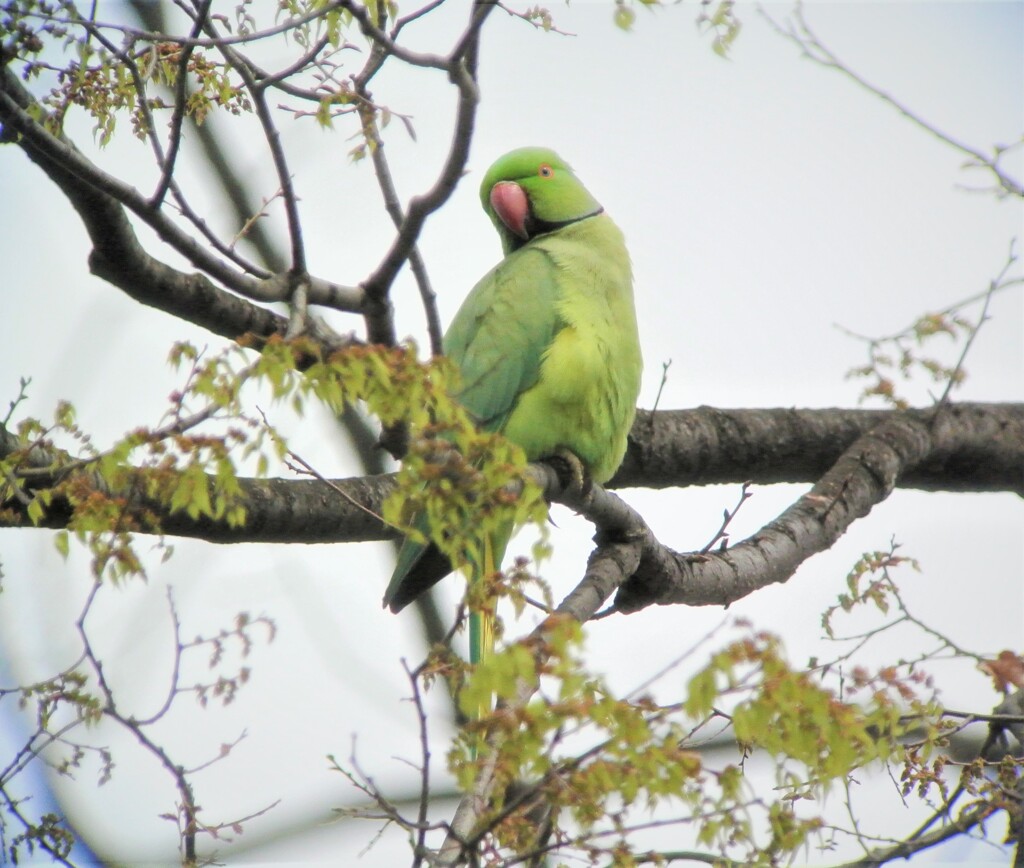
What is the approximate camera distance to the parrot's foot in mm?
3008

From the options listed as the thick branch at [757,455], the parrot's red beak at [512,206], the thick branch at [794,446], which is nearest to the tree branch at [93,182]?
the thick branch at [757,455]

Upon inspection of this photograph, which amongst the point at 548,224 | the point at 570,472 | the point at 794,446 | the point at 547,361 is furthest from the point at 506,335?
the point at 794,446

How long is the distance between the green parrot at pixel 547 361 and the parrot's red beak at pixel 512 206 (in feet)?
1.07

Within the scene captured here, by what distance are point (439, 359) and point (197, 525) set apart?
1.56m

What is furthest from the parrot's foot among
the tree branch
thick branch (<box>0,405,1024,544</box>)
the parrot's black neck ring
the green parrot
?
the parrot's black neck ring

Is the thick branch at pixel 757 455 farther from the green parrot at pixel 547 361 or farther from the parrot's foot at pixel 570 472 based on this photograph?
the parrot's foot at pixel 570 472

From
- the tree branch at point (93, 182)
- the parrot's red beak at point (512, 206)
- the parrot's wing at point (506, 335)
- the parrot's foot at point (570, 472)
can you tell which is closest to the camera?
the tree branch at point (93, 182)

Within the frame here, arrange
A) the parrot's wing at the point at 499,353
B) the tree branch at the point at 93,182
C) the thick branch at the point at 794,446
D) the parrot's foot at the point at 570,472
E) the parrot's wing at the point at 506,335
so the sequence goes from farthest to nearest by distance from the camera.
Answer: the thick branch at the point at 794,446 → the parrot's wing at the point at 506,335 → the parrot's wing at the point at 499,353 → the parrot's foot at the point at 570,472 → the tree branch at the point at 93,182

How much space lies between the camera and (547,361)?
127 inches

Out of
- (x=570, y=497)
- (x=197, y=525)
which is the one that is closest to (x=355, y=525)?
(x=197, y=525)

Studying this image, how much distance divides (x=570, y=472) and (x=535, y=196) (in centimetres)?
150

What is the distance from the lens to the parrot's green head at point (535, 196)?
409cm

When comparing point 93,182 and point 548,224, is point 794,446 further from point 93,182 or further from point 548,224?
point 93,182

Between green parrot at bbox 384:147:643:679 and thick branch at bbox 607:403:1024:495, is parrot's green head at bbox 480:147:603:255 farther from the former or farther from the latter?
thick branch at bbox 607:403:1024:495
